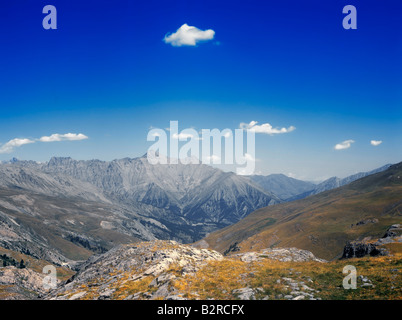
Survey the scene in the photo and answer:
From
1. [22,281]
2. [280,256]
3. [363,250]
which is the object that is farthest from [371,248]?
[22,281]

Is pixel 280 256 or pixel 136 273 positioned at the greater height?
pixel 136 273

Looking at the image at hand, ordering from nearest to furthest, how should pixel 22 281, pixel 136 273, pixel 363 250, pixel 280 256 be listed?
pixel 136 273
pixel 280 256
pixel 363 250
pixel 22 281

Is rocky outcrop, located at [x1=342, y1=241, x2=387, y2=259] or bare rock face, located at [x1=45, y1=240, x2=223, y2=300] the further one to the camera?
rocky outcrop, located at [x1=342, y1=241, x2=387, y2=259]

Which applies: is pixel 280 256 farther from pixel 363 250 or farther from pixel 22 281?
pixel 22 281

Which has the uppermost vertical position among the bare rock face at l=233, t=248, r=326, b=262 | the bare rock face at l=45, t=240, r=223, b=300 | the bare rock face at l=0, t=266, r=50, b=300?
the bare rock face at l=45, t=240, r=223, b=300

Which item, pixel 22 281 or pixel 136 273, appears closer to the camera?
pixel 136 273

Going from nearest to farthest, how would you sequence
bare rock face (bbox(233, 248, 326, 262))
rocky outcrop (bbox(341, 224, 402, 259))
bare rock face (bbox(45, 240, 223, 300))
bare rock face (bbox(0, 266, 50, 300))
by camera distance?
1. bare rock face (bbox(45, 240, 223, 300))
2. rocky outcrop (bbox(341, 224, 402, 259))
3. bare rock face (bbox(233, 248, 326, 262))
4. bare rock face (bbox(0, 266, 50, 300))

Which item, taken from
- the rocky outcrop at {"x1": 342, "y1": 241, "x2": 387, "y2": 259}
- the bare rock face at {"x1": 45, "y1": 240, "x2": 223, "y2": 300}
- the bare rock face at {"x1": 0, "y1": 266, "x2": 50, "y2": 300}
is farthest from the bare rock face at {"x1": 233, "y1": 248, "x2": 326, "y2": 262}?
the bare rock face at {"x1": 0, "y1": 266, "x2": 50, "y2": 300}

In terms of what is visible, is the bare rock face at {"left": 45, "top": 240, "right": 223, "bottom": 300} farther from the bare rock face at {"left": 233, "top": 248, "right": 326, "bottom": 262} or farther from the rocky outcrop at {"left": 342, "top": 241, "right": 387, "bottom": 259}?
the rocky outcrop at {"left": 342, "top": 241, "right": 387, "bottom": 259}
